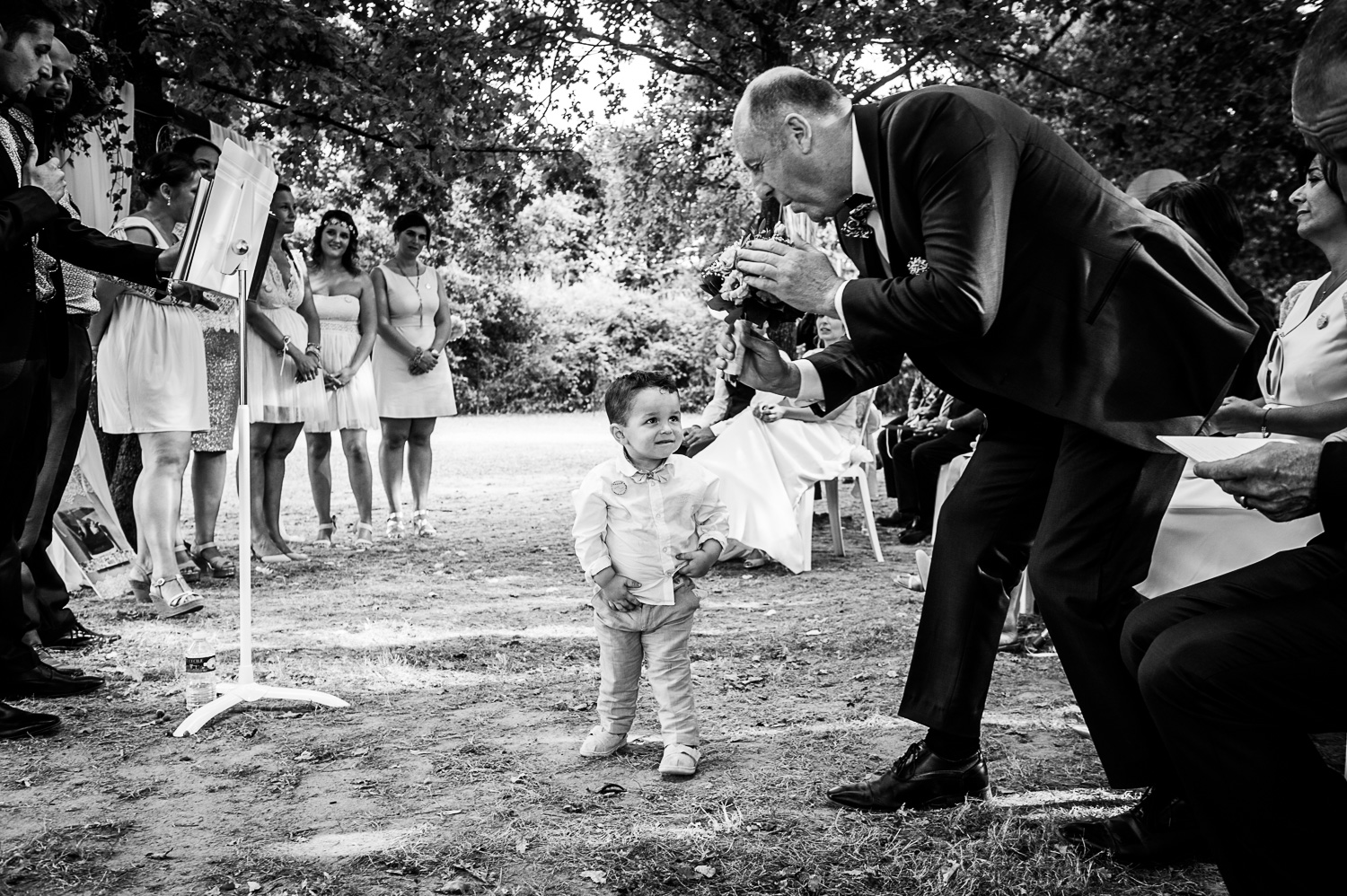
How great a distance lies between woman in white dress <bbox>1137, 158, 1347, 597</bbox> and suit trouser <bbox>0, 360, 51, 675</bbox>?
13.8ft

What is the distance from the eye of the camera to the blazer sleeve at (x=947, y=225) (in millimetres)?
2990

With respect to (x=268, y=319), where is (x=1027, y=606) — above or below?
below

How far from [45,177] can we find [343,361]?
15.3 ft

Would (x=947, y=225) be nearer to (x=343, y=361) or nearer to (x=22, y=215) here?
(x=22, y=215)

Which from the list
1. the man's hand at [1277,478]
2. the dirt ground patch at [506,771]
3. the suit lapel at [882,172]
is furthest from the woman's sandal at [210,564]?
the man's hand at [1277,478]

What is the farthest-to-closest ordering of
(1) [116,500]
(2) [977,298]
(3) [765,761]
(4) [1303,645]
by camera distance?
1. (1) [116,500]
2. (3) [765,761]
3. (2) [977,298]
4. (4) [1303,645]

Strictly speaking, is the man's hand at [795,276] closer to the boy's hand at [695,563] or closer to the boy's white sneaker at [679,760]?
the boy's hand at [695,563]

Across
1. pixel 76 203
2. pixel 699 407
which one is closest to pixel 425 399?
pixel 76 203

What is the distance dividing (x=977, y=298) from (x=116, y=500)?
6942 millimetres

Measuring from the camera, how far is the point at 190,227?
4398 mm

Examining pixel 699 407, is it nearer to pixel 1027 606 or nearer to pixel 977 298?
pixel 1027 606

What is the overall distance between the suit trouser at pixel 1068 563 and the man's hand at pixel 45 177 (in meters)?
3.68

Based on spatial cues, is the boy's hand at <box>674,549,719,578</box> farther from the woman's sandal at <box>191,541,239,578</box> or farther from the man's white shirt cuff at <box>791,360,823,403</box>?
the woman's sandal at <box>191,541,239,578</box>

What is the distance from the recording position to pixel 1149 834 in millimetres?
3100
